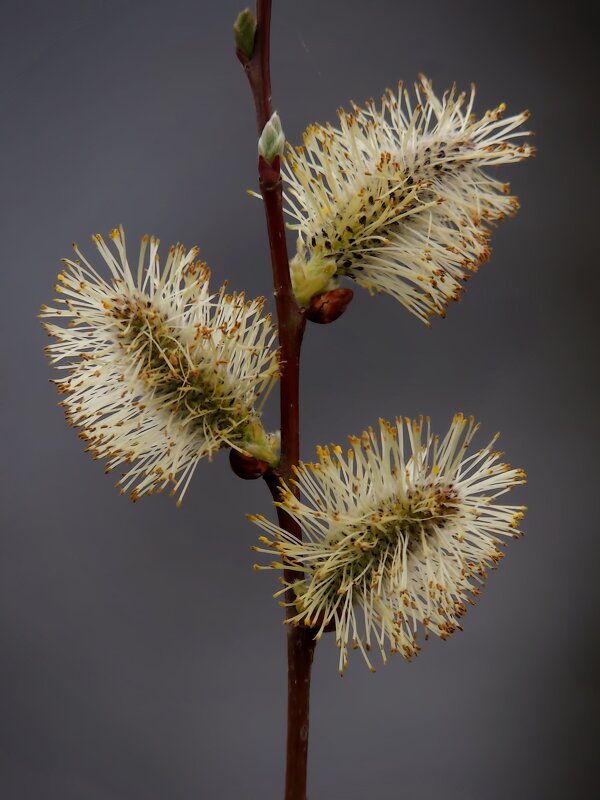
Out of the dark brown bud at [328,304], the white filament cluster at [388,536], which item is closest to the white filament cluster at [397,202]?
the dark brown bud at [328,304]

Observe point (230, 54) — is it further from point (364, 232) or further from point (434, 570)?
point (434, 570)

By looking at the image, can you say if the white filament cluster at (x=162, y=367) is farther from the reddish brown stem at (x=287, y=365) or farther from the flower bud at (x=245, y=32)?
the flower bud at (x=245, y=32)

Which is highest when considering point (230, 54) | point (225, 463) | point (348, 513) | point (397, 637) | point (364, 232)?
point (230, 54)

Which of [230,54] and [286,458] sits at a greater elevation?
[230,54]

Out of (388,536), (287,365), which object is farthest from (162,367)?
(388,536)

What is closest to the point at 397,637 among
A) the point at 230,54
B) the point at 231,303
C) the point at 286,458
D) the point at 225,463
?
the point at 286,458

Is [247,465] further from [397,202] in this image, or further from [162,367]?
[397,202]

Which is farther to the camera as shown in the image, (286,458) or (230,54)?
(230,54)

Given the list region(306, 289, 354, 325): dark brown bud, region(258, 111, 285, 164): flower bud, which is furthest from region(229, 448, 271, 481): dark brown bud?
region(258, 111, 285, 164): flower bud
